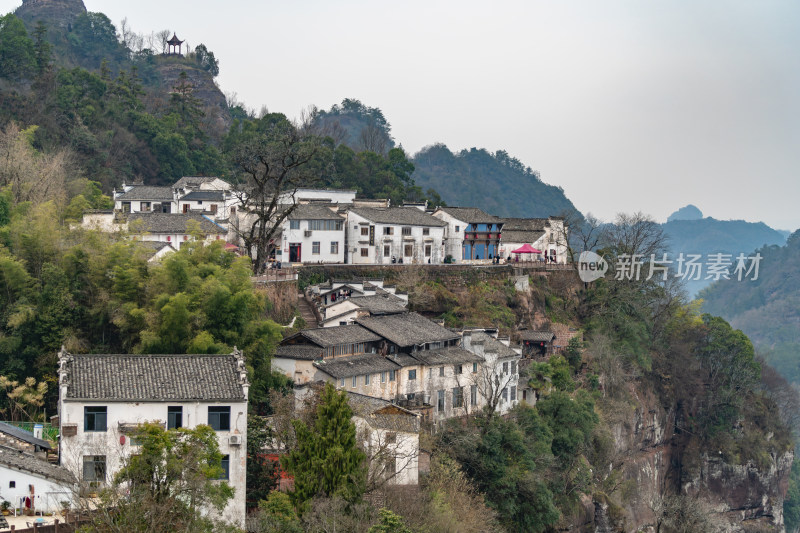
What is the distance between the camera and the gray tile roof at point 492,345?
37.4 metres

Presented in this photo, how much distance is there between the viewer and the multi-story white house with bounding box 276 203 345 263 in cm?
4506

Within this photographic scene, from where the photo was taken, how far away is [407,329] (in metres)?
36.2

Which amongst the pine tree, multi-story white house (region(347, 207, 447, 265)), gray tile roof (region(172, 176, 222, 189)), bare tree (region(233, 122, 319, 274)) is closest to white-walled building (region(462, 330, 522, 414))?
bare tree (region(233, 122, 319, 274))

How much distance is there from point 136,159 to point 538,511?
133ft

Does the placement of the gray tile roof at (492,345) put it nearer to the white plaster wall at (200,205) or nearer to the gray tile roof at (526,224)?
the gray tile roof at (526,224)

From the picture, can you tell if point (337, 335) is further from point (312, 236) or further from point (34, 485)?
point (34, 485)

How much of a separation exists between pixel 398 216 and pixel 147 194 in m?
14.6

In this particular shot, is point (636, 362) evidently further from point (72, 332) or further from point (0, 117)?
point (0, 117)

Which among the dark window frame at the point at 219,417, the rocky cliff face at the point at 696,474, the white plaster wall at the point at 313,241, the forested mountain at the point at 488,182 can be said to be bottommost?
the rocky cliff face at the point at 696,474

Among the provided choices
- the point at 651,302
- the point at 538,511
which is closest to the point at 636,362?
the point at 651,302

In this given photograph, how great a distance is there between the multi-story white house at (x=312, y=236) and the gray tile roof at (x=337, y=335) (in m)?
11.3

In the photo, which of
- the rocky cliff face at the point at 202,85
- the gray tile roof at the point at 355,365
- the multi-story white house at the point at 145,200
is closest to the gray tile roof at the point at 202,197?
the multi-story white house at the point at 145,200

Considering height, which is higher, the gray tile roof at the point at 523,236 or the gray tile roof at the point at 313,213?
the gray tile roof at the point at 313,213

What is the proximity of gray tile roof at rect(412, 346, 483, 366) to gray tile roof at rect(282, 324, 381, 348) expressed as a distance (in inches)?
81.0
